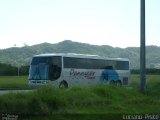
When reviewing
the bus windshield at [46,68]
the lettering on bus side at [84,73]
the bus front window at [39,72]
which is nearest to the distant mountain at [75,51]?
the lettering on bus side at [84,73]

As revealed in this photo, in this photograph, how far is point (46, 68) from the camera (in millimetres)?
35562

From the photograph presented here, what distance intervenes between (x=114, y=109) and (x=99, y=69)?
990 inches

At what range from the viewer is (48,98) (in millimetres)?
14688

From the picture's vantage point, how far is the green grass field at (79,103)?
13.5m

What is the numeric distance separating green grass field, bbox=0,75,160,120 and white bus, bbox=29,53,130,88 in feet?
40.2

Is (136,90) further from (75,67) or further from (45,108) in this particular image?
(75,67)

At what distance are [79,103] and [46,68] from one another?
765 inches

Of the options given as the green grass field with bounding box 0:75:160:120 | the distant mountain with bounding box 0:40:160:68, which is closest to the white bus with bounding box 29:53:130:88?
the green grass field with bounding box 0:75:160:120

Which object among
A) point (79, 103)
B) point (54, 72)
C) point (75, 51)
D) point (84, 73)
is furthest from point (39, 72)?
point (75, 51)

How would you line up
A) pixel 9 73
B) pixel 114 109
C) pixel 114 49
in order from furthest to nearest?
1. pixel 114 49
2. pixel 9 73
3. pixel 114 109

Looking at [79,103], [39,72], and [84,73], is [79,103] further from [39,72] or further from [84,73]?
[84,73]

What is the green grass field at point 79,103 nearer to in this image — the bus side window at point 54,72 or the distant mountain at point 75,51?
the bus side window at point 54,72

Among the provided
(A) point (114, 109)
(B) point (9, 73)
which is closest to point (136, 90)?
(A) point (114, 109)

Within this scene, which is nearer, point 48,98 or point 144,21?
point 48,98
